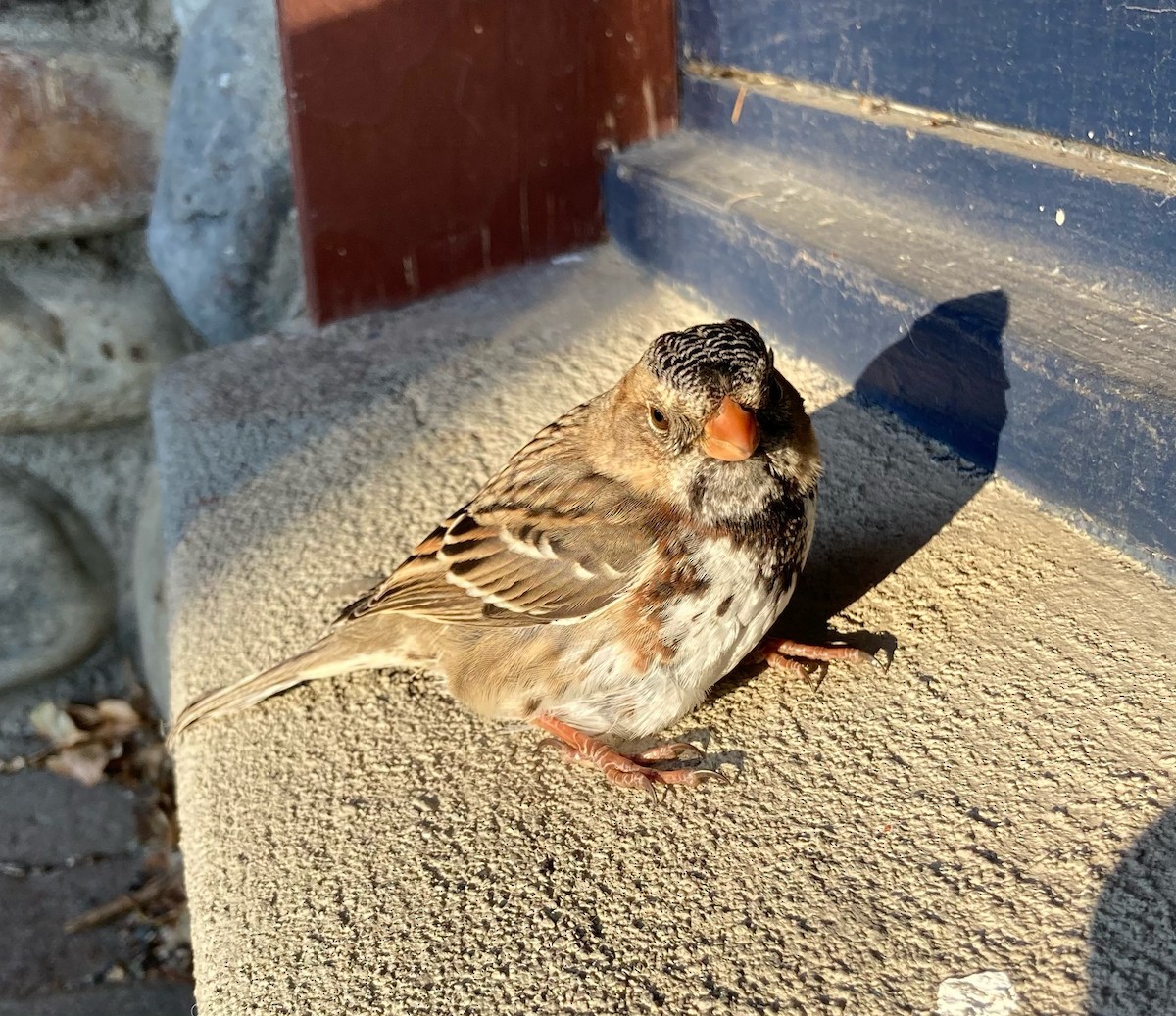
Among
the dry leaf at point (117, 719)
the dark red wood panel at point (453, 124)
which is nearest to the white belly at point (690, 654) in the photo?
the dark red wood panel at point (453, 124)

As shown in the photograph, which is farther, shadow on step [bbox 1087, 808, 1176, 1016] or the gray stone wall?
the gray stone wall

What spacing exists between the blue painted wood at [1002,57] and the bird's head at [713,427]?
100 cm

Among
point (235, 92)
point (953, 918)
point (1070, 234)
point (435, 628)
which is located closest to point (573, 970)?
point (953, 918)

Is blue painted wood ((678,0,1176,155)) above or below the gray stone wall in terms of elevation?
above

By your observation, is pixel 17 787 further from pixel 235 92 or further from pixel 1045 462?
pixel 1045 462

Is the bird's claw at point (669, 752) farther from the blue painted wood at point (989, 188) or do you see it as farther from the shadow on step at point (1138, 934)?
the blue painted wood at point (989, 188)

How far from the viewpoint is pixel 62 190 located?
425cm

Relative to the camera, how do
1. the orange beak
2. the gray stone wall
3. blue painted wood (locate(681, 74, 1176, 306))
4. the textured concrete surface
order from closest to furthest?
1. the textured concrete surface
2. the orange beak
3. blue painted wood (locate(681, 74, 1176, 306))
4. the gray stone wall

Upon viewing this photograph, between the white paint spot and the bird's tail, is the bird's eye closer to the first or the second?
the bird's tail

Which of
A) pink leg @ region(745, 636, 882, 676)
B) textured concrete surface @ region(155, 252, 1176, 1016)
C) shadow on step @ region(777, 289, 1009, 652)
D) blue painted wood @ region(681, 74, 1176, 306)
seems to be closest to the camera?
textured concrete surface @ region(155, 252, 1176, 1016)

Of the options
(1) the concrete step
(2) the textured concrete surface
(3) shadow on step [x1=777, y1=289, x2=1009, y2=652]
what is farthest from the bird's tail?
(1) the concrete step

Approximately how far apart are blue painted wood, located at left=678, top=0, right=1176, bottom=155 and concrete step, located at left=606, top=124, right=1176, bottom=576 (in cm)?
18

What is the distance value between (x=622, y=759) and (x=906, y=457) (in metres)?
1.22

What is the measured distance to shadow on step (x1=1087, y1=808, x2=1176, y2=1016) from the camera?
5.54 feet
